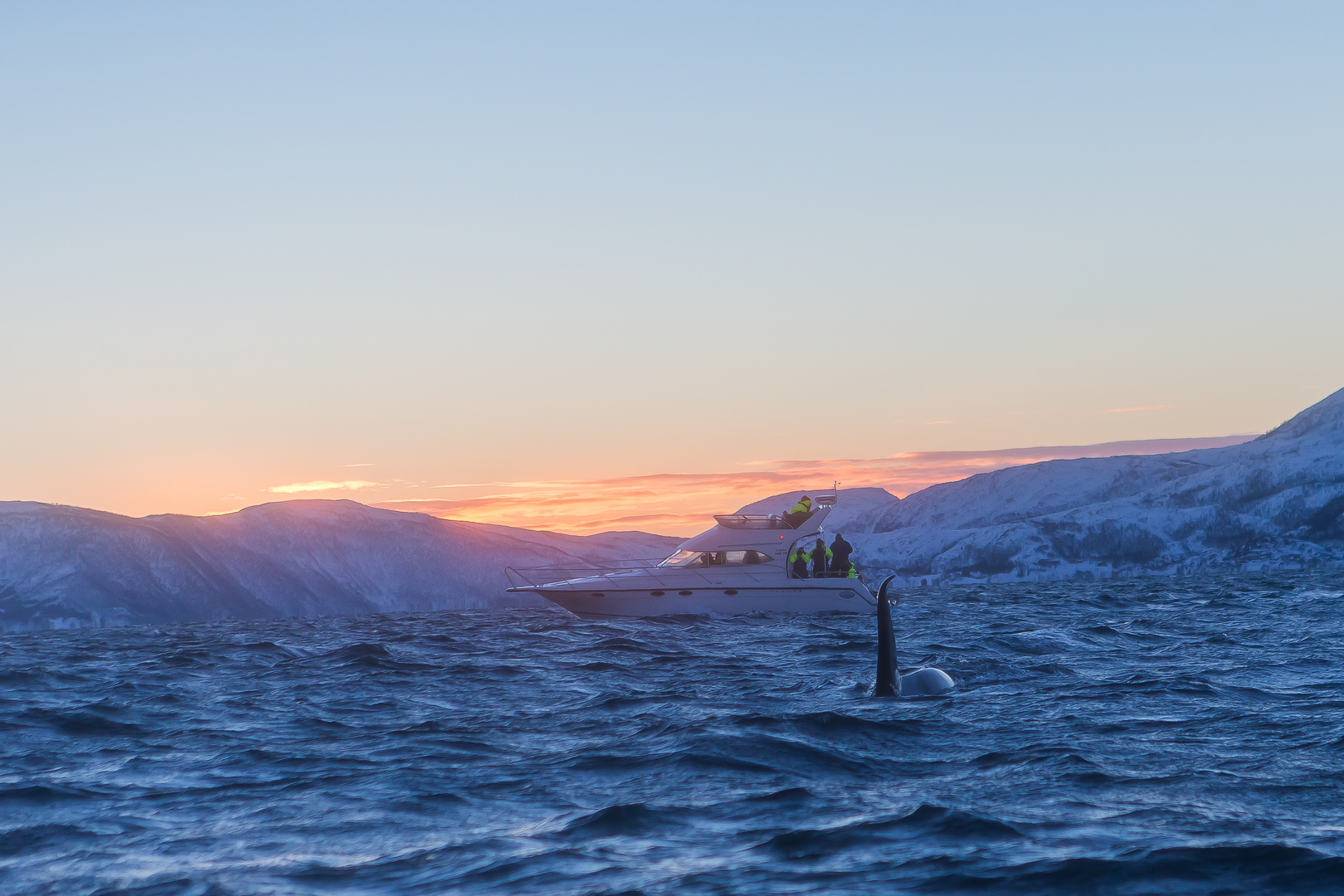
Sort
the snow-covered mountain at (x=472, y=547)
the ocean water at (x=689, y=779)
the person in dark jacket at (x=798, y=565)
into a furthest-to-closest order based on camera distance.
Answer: the snow-covered mountain at (x=472, y=547)
the person in dark jacket at (x=798, y=565)
the ocean water at (x=689, y=779)

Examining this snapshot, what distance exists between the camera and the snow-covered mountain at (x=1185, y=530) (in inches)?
5463

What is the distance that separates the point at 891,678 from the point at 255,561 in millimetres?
146231

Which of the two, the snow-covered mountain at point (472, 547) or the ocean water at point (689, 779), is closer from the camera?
the ocean water at point (689, 779)

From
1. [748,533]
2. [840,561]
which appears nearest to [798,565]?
[840,561]

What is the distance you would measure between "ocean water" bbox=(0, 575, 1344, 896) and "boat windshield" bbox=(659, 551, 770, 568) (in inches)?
737

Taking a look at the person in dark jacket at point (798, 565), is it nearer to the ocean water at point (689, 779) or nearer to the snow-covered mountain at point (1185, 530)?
the ocean water at point (689, 779)

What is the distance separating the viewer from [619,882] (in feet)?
25.1

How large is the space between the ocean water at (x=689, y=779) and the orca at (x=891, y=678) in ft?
1.90

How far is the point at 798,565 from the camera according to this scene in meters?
42.2

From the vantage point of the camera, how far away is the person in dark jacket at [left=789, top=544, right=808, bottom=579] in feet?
138

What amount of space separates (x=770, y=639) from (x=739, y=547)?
12.6m

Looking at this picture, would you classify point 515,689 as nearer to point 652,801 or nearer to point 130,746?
point 130,746

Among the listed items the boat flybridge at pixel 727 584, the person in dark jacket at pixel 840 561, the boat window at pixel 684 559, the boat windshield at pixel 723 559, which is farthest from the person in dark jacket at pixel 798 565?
the boat window at pixel 684 559

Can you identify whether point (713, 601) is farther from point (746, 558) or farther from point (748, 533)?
point (748, 533)
